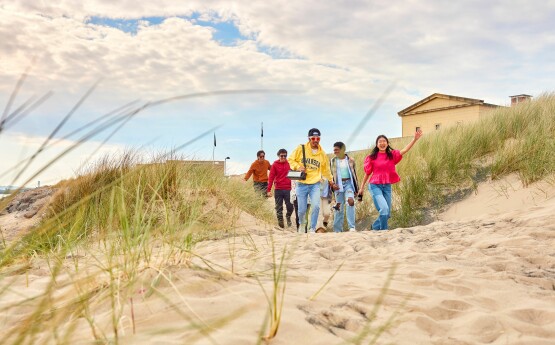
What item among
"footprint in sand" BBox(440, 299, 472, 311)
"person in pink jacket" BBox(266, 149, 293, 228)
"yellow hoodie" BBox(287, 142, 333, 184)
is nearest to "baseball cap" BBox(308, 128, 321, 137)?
"yellow hoodie" BBox(287, 142, 333, 184)

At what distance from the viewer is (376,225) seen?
28.1ft

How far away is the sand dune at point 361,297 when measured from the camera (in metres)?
2.26

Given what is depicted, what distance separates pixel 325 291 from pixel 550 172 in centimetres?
808

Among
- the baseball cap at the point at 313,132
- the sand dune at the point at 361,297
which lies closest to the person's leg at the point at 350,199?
the baseball cap at the point at 313,132

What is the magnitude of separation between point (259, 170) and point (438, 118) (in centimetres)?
2013

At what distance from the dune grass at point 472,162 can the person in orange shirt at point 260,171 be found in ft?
7.68

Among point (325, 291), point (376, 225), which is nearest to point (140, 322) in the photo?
point (325, 291)

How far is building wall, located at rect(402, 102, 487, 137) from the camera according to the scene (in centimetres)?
2741

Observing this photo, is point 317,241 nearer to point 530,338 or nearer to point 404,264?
point 404,264

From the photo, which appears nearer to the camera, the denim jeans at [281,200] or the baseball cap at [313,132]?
the baseball cap at [313,132]

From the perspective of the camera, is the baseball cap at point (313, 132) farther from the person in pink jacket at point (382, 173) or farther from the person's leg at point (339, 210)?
the person's leg at point (339, 210)

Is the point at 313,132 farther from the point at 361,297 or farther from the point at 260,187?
the point at 361,297

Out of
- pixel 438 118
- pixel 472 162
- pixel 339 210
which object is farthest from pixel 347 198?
pixel 438 118

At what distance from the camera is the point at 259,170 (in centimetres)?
1170
